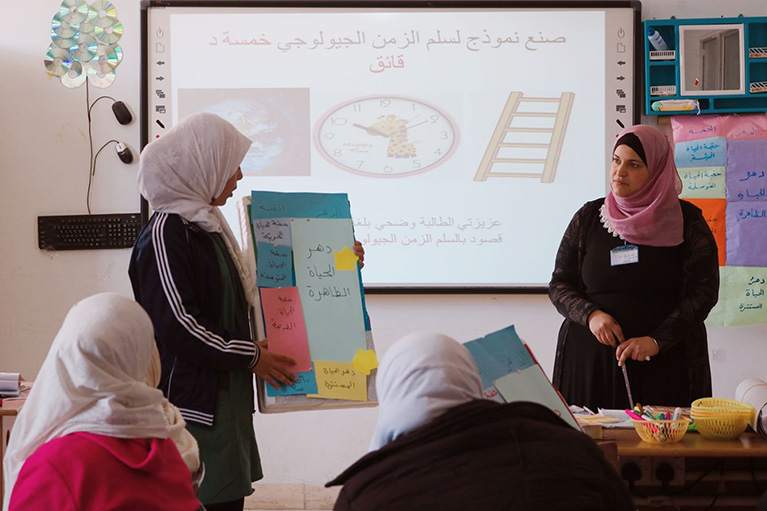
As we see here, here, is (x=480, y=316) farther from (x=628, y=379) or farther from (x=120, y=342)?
(x=120, y=342)

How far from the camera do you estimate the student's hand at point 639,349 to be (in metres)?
2.48

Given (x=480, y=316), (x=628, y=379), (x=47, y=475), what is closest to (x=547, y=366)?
(x=480, y=316)

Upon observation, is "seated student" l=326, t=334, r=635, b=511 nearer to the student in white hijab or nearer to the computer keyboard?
the student in white hijab

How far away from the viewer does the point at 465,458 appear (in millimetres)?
1215

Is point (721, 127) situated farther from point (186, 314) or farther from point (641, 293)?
point (186, 314)

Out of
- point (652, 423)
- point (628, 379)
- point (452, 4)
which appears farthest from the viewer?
point (452, 4)

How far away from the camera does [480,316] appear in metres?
3.88

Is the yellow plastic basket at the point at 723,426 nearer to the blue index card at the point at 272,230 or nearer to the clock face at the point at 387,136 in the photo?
the blue index card at the point at 272,230

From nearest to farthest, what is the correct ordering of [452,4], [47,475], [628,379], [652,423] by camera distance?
[47,475]
[652,423]
[628,379]
[452,4]

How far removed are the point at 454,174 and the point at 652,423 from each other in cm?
201

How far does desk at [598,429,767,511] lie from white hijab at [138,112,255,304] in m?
1.22

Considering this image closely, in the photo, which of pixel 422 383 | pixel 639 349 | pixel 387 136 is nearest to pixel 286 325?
pixel 422 383

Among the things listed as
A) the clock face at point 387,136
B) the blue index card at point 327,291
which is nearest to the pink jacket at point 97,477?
the blue index card at point 327,291

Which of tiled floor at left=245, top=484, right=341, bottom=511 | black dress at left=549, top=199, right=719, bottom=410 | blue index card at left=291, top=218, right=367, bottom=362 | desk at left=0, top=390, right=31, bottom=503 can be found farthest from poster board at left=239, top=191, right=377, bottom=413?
tiled floor at left=245, top=484, right=341, bottom=511
